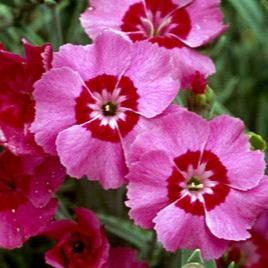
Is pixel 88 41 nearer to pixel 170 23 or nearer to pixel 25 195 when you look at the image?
pixel 170 23

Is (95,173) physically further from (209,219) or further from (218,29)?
(218,29)

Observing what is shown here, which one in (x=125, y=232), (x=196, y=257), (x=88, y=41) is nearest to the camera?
(x=196, y=257)

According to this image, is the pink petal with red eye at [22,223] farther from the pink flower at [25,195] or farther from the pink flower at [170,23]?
the pink flower at [170,23]

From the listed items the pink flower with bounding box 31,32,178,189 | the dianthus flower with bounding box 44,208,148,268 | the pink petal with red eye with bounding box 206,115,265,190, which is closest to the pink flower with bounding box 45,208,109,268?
the dianthus flower with bounding box 44,208,148,268

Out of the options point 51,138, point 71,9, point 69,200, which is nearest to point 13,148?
point 51,138

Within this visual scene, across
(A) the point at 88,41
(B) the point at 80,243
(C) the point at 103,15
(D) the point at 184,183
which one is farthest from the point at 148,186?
(A) the point at 88,41

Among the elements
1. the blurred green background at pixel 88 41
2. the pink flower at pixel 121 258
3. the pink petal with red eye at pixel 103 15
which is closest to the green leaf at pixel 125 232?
the blurred green background at pixel 88 41
